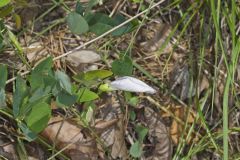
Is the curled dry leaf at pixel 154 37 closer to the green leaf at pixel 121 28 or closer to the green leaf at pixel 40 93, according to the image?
the green leaf at pixel 121 28

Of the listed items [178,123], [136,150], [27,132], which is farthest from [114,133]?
[27,132]

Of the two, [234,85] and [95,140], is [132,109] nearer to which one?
[95,140]

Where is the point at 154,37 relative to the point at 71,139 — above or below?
above

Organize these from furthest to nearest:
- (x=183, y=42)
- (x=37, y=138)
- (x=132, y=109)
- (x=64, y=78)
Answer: (x=183, y=42)
(x=132, y=109)
(x=37, y=138)
(x=64, y=78)

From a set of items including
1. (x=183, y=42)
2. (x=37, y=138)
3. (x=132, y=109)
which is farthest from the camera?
(x=183, y=42)

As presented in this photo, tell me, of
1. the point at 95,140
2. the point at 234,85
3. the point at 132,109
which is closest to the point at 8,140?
the point at 95,140

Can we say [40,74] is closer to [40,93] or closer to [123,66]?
[40,93]

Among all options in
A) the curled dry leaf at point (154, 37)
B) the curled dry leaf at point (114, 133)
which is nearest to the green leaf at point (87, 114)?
the curled dry leaf at point (114, 133)
